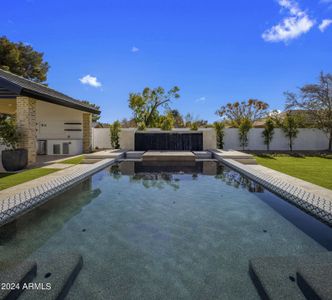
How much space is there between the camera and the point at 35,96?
33.3 ft

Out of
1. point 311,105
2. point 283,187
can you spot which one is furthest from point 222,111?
point 283,187

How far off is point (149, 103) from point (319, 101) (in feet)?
57.5

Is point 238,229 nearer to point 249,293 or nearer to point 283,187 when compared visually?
point 249,293

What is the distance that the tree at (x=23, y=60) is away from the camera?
22906mm

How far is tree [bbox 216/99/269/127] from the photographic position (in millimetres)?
41562

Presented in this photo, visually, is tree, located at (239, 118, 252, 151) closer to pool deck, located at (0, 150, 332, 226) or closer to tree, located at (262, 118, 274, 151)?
tree, located at (262, 118, 274, 151)

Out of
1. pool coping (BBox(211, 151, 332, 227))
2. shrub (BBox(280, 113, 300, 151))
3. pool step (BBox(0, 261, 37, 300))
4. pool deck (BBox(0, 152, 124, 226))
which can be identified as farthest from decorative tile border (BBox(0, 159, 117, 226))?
shrub (BBox(280, 113, 300, 151))

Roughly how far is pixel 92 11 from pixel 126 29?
8.83 ft

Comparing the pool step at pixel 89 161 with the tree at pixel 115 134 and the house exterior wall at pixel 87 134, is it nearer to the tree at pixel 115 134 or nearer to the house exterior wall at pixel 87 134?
the house exterior wall at pixel 87 134

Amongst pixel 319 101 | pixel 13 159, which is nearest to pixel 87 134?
pixel 13 159

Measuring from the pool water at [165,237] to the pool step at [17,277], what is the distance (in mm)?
463

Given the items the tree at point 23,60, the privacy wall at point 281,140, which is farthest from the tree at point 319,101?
the tree at point 23,60

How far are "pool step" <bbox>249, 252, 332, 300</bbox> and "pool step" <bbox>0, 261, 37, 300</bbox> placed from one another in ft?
7.66

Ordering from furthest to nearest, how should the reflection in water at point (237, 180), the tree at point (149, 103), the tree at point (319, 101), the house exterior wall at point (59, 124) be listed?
1. the tree at point (149, 103)
2. the tree at point (319, 101)
3. the house exterior wall at point (59, 124)
4. the reflection in water at point (237, 180)
